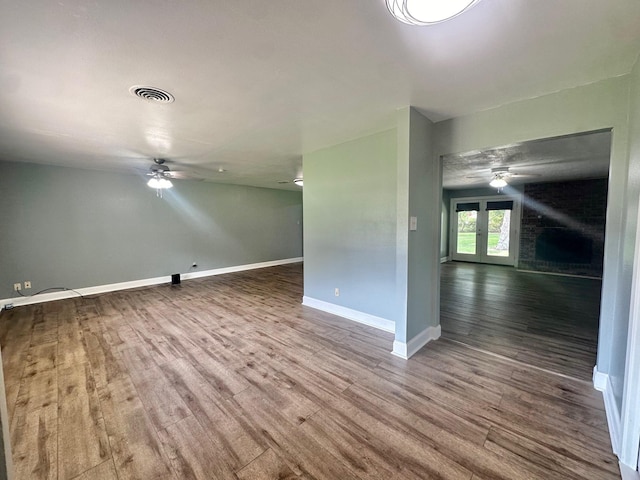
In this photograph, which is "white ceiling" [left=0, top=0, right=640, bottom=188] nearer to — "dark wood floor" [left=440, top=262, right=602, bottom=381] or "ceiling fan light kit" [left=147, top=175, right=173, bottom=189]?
"ceiling fan light kit" [left=147, top=175, right=173, bottom=189]

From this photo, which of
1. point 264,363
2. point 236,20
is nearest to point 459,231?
point 264,363

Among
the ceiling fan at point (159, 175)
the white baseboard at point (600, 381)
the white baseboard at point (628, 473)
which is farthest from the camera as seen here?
the ceiling fan at point (159, 175)

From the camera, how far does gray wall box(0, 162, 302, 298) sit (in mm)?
4359

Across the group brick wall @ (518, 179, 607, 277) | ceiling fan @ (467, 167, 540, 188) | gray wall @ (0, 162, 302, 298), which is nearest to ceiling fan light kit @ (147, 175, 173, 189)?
gray wall @ (0, 162, 302, 298)

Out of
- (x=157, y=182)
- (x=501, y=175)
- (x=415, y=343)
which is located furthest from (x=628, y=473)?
(x=157, y=182)

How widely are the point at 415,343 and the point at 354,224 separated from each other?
1587 millimetres

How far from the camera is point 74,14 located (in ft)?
4.35

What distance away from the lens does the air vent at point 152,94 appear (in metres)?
2.06

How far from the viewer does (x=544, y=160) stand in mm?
4297

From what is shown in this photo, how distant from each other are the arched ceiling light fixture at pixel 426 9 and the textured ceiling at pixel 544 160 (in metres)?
1.76

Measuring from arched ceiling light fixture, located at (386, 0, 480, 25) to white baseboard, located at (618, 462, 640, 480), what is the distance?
245 centimetres

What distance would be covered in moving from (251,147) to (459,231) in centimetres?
754

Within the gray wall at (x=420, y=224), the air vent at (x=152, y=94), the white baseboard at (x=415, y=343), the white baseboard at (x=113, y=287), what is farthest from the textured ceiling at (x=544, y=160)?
the white baseboard at (x=113, y=287)

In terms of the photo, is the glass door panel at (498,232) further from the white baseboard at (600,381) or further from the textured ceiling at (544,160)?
the white baseboard at (600,381)
